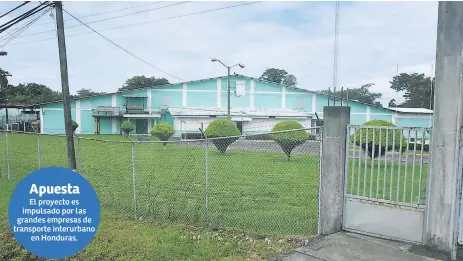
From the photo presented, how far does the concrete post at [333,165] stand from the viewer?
561cm

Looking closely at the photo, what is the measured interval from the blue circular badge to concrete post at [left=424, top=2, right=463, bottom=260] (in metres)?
4.26

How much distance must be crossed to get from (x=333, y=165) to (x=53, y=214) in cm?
420

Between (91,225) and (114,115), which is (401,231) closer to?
(91,225)

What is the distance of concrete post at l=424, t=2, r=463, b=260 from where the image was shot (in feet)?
14.6

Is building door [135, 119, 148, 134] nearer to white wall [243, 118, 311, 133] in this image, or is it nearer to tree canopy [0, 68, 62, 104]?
white wall [243, 118, 311, 133]

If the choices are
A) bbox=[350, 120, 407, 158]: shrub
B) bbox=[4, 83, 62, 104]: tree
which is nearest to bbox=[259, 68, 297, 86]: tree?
bbox=[4, 83, 62, 104]: tree

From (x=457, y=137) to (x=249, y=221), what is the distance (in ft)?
12.3

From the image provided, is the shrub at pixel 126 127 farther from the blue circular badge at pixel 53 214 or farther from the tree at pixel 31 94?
the blue circular badge at pixel 53 214

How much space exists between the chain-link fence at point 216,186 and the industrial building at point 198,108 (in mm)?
23402

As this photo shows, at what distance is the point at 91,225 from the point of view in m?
2.84

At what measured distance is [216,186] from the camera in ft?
33.3

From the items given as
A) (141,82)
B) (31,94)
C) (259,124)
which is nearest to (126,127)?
(259,124)

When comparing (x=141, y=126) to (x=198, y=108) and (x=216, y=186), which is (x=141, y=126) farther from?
(x=216, y=186)

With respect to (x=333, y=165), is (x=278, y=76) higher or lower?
higher
